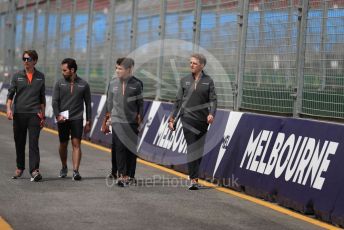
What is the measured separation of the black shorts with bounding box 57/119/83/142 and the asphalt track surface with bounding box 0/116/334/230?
2.07ft

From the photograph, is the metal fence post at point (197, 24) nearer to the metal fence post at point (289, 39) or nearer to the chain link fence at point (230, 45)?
the chain link fence at point (230, 45)

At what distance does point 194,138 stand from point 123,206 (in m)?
2.81

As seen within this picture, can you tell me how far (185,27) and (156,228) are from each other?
9689 mm

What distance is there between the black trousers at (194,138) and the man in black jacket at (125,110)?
76cm

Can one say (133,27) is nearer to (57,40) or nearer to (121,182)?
(57,40)

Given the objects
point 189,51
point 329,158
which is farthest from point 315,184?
point 189,51

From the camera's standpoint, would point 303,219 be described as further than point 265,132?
No

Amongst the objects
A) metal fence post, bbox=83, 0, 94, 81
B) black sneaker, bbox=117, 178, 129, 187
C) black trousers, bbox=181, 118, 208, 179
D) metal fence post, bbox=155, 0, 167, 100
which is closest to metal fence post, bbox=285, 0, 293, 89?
black trousers, bbox=181, 118, 208, 179

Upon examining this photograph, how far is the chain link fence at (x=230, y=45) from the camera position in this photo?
1305cm

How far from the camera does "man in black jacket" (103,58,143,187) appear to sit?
14273mm

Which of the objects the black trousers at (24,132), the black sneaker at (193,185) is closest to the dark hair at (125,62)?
the black trousers at (24,132)

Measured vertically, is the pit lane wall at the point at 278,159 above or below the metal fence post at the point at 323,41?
below

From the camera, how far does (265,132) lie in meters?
13.4

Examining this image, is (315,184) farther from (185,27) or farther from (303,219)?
(185,27)
